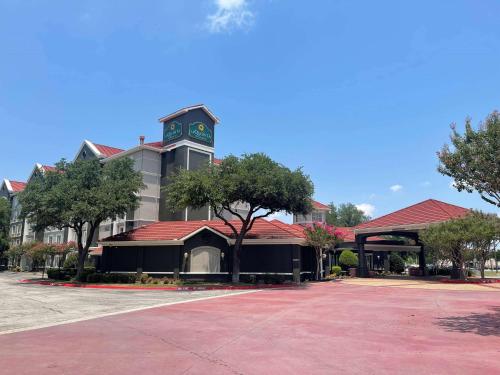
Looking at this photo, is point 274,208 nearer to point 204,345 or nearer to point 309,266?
point 309,266

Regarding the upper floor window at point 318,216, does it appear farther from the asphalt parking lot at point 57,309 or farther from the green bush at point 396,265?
the asphalt parking lot at point 57,309

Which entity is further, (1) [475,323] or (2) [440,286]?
(2) [440,286]

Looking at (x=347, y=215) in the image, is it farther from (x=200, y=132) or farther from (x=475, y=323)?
(x=475, y=323)

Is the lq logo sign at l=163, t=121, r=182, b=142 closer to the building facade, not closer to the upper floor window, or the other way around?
the building facade

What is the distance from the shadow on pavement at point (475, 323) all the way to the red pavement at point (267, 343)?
32mm

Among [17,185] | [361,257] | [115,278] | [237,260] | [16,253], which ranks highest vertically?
[17,185]

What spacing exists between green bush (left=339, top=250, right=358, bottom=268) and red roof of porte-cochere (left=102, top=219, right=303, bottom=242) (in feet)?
36.6

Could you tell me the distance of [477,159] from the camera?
525 inches

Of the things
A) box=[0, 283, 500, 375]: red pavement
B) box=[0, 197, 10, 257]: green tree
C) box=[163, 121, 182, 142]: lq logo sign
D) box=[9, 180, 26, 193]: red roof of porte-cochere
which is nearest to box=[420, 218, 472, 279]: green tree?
box=[0, 283, 500, 375]: red pavement

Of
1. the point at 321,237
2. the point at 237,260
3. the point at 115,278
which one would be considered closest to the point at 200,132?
the point at 115,278

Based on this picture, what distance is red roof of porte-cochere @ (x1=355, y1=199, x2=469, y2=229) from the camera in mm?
38031

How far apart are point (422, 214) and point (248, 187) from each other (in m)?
19.0

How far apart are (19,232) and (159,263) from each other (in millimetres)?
50378

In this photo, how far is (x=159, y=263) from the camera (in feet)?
121
